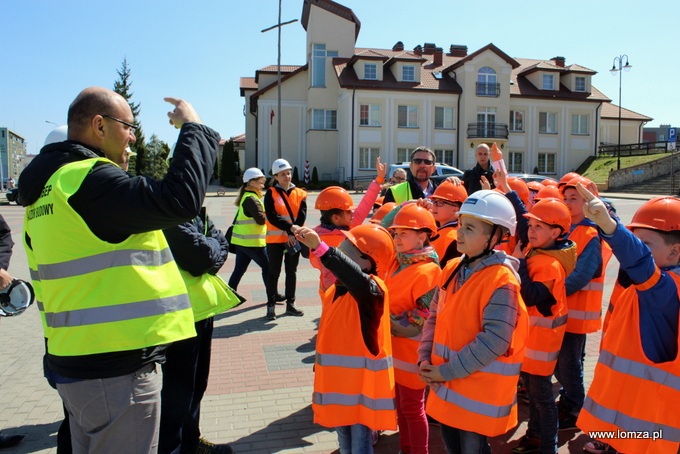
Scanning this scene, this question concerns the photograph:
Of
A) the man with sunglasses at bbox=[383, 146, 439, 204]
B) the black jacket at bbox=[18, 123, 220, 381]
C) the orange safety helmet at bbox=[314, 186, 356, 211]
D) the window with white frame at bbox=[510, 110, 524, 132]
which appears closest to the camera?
the black jacket at bbox=[18, 123, 220, 381]

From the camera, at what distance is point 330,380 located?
2941 millimetres

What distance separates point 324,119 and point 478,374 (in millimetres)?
38993

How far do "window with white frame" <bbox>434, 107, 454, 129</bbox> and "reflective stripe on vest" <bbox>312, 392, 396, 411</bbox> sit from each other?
38336 mm

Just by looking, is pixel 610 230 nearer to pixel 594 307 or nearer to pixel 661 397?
pixel 661 397

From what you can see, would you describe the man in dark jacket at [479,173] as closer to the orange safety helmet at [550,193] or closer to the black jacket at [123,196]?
the orange safety helmet at [550,193]

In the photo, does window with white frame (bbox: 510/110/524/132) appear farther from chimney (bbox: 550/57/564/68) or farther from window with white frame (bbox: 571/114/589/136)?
chimney (bbox: 550/57/564/68)

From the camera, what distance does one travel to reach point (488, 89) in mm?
39000

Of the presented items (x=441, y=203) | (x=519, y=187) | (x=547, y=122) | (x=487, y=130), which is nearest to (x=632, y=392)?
(x=441, y=203)

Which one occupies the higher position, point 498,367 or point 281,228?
point 281,228

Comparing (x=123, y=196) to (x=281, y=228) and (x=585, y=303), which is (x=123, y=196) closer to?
(x=585, y=303)

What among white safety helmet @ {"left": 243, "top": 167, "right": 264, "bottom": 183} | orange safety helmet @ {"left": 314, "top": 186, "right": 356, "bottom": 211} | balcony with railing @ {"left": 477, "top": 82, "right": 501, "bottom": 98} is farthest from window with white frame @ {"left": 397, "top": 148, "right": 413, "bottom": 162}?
orange safety helmet @ {"left": 314, "top": 186, "right": 356, "bottom": 211}

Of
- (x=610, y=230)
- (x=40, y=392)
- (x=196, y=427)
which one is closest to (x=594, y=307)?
(x=610, y=230)

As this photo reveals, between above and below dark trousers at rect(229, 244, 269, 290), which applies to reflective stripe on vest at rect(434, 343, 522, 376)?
above

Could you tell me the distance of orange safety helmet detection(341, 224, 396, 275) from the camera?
2926 millimetres
